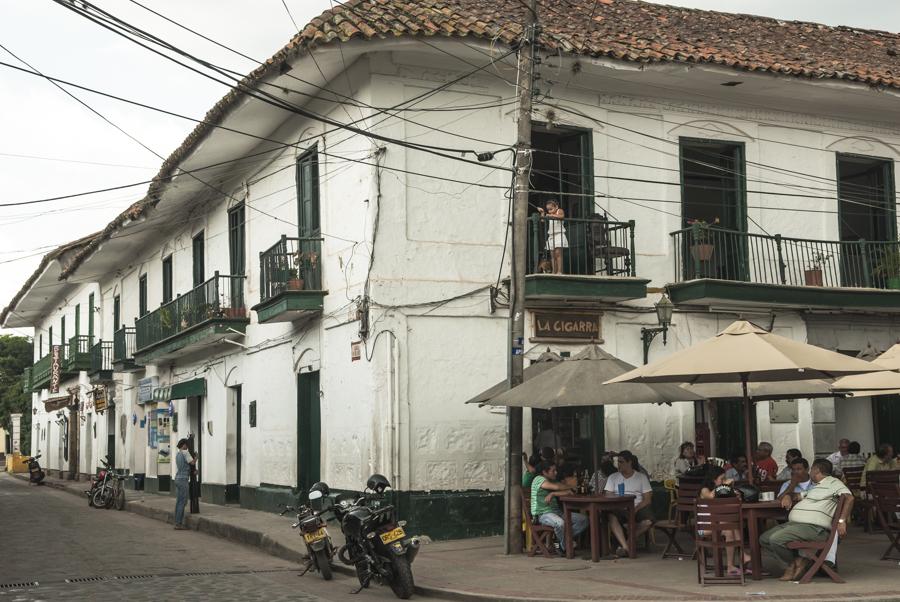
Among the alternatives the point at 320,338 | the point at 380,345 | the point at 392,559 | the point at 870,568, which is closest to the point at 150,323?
the point at 320,338

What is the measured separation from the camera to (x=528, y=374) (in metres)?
14.2

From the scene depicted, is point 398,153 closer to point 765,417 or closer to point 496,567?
point 496,567

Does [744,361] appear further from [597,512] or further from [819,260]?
[819,260]

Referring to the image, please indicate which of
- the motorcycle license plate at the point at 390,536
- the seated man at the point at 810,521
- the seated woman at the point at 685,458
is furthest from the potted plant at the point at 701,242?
the motorcycle license plate at the point at 390,536

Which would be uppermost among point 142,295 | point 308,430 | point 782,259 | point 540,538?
point 142,295

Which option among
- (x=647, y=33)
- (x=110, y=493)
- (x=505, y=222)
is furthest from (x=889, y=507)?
(x=110, y=493)

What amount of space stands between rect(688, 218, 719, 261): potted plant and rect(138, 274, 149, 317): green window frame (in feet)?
55.9

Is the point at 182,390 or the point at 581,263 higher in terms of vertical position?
the point at 581,263

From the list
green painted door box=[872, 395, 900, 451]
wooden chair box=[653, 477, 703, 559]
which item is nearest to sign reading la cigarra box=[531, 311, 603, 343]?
wooden chair box=[653, 477, 703, 559]

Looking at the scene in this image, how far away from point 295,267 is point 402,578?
736 centimetres

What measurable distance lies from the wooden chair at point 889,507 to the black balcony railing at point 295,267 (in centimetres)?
837

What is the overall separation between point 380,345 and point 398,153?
2.63 metres

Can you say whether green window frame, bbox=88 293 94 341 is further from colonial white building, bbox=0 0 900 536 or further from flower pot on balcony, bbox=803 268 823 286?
flower pot on balcony, bbox=803 268 823 286

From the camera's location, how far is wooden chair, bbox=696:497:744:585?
10211mm
